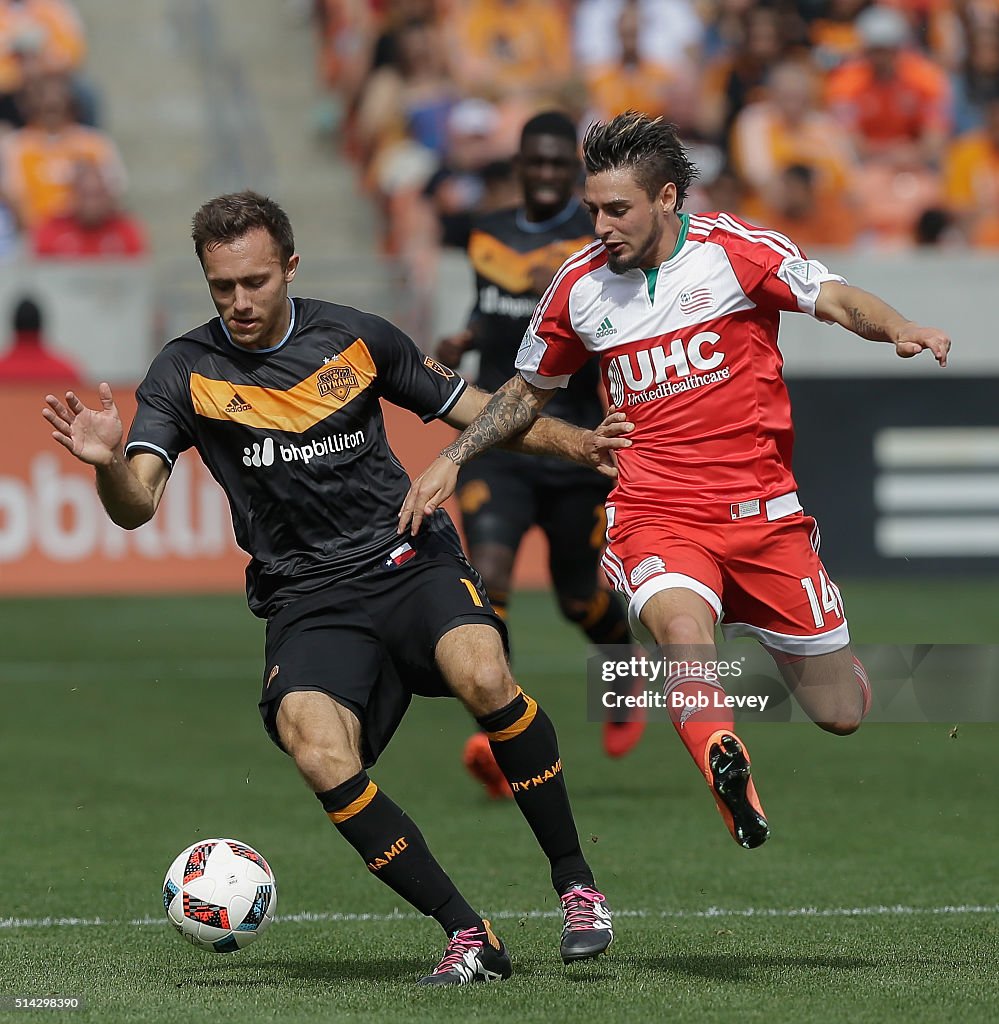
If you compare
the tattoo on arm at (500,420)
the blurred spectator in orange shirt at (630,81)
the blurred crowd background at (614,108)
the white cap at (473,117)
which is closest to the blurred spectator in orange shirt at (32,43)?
the blurred crowd background at (614,108)

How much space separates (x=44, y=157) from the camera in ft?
59.2

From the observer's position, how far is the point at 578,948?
18.3 ft

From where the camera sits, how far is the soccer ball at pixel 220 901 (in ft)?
18.5

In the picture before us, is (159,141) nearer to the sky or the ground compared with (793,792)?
nearer to the sky

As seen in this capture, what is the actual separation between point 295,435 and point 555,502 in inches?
132

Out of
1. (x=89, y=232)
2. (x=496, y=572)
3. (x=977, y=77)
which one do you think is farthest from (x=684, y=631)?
(x=977, y=77)

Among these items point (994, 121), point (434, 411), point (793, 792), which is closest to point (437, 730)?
point (793, 792)

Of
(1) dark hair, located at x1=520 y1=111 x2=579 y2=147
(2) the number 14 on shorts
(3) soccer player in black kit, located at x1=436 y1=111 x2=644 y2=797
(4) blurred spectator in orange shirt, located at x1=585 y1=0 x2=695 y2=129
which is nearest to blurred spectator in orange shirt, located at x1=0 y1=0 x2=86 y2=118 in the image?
(4) blurred spectator in orange shirt, located at x1=585 y1=0 x2=695 y2=129

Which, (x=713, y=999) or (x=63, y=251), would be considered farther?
(x=63, y=251)

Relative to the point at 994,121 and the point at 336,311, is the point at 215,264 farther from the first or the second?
the point at 994,121

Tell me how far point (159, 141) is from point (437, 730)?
11.4 m

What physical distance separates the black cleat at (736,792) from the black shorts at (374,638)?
2.81ft

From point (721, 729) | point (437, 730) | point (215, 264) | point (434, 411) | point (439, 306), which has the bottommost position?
point (437, 730)

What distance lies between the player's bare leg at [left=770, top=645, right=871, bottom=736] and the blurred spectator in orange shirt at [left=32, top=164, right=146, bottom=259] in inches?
470
